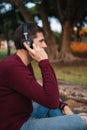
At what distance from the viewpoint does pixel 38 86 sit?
425cm

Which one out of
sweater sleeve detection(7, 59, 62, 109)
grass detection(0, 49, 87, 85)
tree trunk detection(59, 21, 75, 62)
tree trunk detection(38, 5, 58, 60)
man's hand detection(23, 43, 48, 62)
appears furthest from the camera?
tree trunk detection(38, 5, 58, 60)

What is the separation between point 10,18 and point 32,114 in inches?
1312

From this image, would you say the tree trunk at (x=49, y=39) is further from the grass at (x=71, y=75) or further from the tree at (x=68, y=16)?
the grass at (x=71, y=75)

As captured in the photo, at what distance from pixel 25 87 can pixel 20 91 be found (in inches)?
3.2

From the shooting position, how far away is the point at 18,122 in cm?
440

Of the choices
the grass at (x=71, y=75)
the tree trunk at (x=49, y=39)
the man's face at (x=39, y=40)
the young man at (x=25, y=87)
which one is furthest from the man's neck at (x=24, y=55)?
the tree trunk at (x=49, y=39)

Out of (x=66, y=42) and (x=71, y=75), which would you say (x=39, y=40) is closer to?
(x=71, y=75)

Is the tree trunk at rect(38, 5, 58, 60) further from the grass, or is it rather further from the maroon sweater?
the maroon sweater

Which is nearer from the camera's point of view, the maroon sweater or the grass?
the maroon sweater

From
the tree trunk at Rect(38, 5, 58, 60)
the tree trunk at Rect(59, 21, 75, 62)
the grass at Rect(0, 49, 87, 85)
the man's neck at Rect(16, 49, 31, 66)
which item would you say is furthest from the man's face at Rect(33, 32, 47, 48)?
the tree trunk at Rect(38, 5, 58, 60)

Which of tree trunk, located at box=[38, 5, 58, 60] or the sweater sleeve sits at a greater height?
the sweater sleeve

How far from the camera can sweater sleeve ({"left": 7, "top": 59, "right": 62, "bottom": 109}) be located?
4234 millimetres

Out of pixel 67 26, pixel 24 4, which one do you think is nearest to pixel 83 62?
pixel 67 26

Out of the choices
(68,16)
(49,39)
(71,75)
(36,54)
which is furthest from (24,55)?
(49,39)
